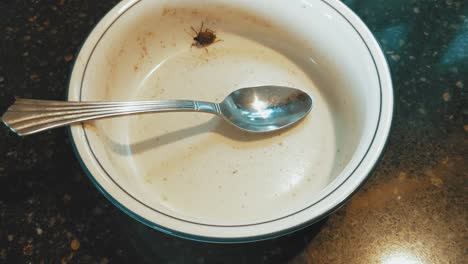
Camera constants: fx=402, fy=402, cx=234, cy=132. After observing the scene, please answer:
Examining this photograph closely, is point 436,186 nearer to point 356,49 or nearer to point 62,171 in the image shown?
point 356,49

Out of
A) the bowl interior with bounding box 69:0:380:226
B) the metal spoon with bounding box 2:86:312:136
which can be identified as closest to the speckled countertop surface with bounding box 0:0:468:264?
the bowl interior with bounding box 69:0:380:226

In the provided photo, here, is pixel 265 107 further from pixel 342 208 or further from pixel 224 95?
pixel 342 208

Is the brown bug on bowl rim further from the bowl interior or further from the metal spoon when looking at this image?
the metal spoon

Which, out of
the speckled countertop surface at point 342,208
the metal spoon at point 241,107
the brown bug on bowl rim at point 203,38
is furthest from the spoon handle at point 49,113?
the brown bug on bowl rim at point 203,38

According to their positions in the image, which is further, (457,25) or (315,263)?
(457,25)

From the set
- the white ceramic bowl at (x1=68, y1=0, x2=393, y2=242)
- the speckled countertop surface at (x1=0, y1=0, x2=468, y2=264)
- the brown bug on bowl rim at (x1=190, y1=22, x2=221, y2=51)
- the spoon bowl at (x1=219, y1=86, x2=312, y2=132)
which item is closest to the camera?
the white ceramic bowl at (x1=68, y1=0, x2=393, y2=242)

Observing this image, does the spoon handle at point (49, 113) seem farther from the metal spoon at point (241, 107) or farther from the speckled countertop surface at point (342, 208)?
the speckled countertop surface at point (342, 208)

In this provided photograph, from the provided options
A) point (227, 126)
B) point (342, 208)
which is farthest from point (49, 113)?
point (342, 208)

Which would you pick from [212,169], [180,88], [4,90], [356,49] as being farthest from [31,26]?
[356,49]
